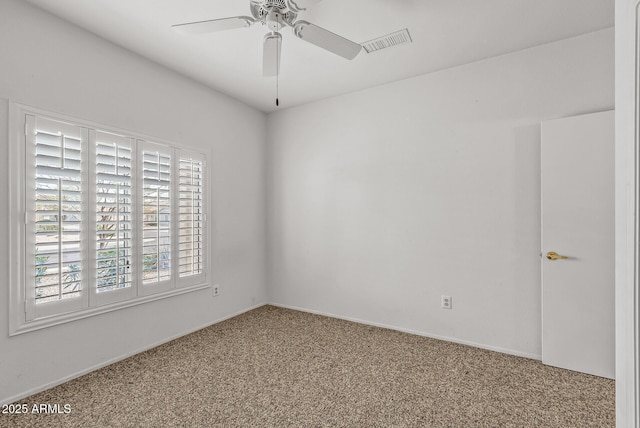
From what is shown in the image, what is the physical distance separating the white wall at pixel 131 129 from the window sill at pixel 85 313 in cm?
5

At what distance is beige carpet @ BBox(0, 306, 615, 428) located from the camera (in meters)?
1.87

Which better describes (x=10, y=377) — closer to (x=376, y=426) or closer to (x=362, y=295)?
(x=376, y=426)

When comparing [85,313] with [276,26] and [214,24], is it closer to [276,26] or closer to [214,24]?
[214,24]

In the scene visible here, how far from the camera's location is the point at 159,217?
290 cm

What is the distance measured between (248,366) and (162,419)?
736 millimetres

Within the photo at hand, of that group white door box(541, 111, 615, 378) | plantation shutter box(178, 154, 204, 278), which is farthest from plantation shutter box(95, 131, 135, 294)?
white door box(541, 111, 615, 378)

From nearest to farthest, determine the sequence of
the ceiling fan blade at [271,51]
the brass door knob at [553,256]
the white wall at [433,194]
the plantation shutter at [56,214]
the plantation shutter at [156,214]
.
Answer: the ceiling fan blade at [271,51]
the plantation shutter at [56,214]
the brass door knob at [553,256]
the white wall at [433,194]
the plantation shutter at [156,214]

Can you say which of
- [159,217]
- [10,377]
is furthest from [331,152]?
[10,377]

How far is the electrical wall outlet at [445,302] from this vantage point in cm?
299

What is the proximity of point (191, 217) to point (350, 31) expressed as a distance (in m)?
2.31

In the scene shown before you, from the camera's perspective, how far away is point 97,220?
242 cm

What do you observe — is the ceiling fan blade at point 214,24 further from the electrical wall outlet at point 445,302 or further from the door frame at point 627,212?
the electrical wall outlet at point 445,302

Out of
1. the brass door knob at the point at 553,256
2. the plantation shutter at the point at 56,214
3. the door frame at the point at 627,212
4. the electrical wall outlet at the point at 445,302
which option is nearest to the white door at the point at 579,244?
the brass door knob at the point at 553,256

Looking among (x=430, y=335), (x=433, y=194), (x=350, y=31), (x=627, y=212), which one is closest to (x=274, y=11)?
(x=350, y=31)
